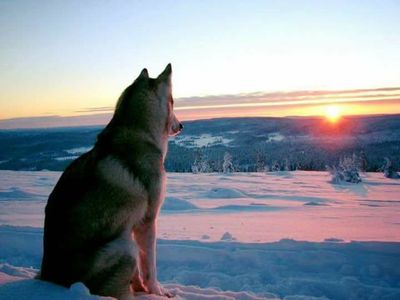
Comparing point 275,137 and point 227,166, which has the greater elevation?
point 227,166

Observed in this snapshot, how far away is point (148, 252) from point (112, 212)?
2.18 ft

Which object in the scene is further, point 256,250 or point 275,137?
point 275,137

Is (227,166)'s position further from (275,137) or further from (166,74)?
(275,137)

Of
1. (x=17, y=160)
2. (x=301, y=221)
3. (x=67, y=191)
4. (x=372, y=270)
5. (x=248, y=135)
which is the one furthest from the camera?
(x=248, y=135)

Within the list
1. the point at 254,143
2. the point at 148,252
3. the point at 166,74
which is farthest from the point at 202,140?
the point at 148,252

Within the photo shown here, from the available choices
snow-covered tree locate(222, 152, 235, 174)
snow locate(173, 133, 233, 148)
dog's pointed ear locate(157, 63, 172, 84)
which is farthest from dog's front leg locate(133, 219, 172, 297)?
snow locate(173, 133, 233, 148)

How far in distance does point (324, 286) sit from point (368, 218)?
163 inches

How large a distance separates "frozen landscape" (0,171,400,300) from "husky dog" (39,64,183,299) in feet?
0.90

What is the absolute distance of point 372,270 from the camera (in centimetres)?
557

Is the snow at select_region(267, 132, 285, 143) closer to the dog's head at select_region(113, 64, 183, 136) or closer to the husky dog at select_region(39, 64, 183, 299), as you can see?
the dog's head at select_region(113, 64, 183, 136)

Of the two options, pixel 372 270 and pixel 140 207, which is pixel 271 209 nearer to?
pixel 372 270

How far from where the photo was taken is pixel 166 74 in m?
4.25

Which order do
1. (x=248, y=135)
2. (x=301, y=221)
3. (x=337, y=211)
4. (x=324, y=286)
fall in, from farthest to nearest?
(x=248, y=135) < (x=337, y=211) < (x=301, y=221) < (x=324, y=286)

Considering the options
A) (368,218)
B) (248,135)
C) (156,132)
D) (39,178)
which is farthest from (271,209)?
(248,135)
